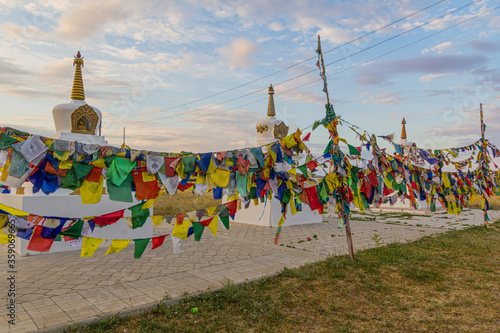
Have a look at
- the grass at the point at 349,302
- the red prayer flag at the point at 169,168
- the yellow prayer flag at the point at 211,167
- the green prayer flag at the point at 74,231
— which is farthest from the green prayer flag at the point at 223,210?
the green prayer flag at the point at 74,231

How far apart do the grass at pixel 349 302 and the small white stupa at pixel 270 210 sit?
4595 millimetres

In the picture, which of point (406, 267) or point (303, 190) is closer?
point (303, 190)

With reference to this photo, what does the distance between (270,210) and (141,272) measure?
279 inches

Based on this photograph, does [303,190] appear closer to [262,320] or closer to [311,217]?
[262,320]

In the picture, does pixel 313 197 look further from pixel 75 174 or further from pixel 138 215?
pixel 75 174

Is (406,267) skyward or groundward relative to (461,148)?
groundward

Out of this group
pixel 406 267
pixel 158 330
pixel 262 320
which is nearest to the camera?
pixel 158 330

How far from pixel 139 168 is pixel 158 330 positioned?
204cm

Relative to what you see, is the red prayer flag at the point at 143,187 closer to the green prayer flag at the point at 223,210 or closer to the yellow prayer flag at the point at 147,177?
the yellow prayer flag at the point at 147,177

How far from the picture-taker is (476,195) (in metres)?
11.4

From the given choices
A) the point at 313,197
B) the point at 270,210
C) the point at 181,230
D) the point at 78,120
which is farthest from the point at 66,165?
the point at 270,210

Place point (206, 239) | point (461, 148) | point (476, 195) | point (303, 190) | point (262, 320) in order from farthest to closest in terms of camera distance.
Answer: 1. point (476, 195)
2. point (461, 148)
3. point (206, 239)
4. point (303, 190)
5. point (262, 320)

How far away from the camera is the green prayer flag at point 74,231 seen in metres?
4.19

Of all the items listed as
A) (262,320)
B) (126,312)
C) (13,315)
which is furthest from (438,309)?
(13,315)
